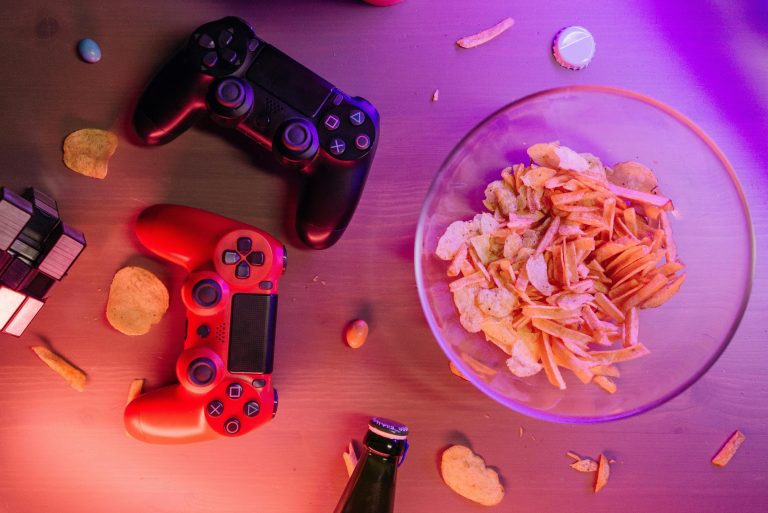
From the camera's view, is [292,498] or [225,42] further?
[292,498]

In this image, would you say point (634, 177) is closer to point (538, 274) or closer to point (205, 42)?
point (538, 274)

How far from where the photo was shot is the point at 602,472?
31.5 inches

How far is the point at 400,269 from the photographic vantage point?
787mm

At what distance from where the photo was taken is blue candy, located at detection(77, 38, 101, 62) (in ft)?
Answer: 2.51

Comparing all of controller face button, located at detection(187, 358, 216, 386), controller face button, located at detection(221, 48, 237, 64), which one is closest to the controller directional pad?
controller face button, located at detection(187, 358, 216, 386)

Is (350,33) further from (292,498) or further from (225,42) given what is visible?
(292,498)

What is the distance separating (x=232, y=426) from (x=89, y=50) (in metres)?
0.51

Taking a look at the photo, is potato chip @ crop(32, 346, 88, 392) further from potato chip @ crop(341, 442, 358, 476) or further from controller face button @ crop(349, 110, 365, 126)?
controller face button @ crop(349, 110, 365, 126)

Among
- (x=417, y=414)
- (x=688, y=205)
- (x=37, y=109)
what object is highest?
(x=688, y=205)

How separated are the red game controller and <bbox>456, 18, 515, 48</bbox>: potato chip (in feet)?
1.21

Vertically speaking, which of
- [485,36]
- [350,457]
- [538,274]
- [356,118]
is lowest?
[350,457]

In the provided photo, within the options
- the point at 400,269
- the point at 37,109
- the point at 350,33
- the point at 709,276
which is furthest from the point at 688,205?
the point at 37,109

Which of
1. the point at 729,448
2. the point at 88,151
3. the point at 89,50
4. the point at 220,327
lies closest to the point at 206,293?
the point at 220,327

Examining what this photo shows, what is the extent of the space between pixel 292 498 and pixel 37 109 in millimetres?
615
